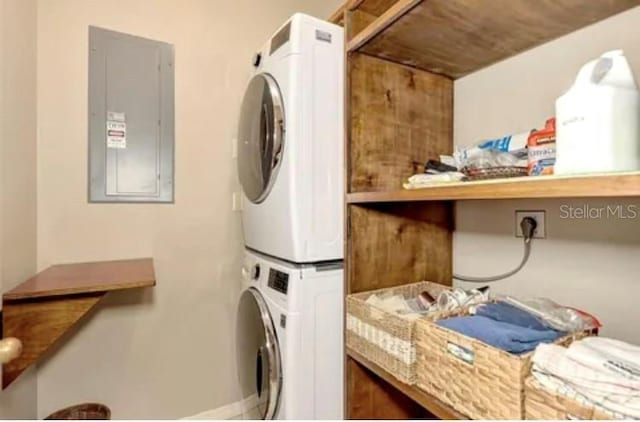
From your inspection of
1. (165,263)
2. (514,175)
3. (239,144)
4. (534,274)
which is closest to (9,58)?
(239,144)

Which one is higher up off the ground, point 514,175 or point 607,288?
point 514,175

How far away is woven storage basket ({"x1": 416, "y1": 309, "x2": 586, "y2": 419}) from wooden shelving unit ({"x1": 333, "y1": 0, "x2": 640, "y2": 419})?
7 centimetres

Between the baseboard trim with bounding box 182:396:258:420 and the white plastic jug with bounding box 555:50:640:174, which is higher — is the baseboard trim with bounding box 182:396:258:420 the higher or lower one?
the lower one

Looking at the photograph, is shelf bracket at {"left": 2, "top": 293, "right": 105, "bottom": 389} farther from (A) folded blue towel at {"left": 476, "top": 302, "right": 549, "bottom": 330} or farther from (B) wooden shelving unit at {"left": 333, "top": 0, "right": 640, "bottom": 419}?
(A) folded blue towel at {"left": 476, "top": 302, "right": 549, "bottom": 330}

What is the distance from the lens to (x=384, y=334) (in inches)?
39.4

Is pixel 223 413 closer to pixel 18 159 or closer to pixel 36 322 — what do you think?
pixel 36 322

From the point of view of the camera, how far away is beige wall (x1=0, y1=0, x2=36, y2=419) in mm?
1181

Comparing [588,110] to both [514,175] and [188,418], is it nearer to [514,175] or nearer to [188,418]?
[514,175]

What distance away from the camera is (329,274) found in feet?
4.21

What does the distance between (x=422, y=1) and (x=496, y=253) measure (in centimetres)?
87

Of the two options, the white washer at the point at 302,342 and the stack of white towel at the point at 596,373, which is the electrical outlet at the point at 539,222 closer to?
the stack of white towel at the point at 596,373

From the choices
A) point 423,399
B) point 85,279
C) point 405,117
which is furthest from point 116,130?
point 423,399

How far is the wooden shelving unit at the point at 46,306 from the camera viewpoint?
1173mm

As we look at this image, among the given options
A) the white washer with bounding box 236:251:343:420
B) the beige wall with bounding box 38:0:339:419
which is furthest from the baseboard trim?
the white washer with bounding box 236:251:343:420
